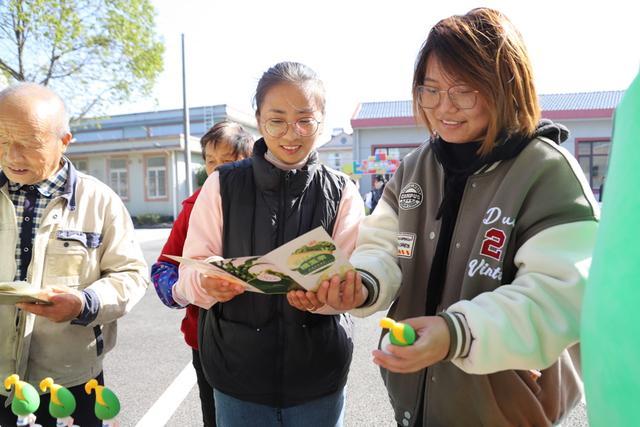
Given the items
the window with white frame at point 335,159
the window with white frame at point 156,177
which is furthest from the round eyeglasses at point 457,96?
the window with white frame at point 335,159

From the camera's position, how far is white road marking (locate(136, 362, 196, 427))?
321 cm

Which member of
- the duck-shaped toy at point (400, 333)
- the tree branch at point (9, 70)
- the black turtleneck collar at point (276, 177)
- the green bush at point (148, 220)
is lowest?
the green bush at point (148, 220)

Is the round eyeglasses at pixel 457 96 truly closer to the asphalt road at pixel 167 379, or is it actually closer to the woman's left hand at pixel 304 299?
the woman's left hand at pixel 304 299

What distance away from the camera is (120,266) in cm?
200

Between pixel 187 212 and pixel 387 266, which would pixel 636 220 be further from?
pixel 187 212

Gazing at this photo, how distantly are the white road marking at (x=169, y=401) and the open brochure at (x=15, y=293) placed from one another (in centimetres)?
201

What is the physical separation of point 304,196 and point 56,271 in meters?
1.05

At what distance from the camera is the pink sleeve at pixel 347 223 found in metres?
1.79

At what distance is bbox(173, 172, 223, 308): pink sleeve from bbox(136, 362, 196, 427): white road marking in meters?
1.92

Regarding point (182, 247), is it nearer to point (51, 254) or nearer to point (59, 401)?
point (51, 254)

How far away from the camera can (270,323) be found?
1700 millimetres

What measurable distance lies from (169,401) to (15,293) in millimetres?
2319

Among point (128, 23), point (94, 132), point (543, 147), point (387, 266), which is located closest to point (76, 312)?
point (387, 266)

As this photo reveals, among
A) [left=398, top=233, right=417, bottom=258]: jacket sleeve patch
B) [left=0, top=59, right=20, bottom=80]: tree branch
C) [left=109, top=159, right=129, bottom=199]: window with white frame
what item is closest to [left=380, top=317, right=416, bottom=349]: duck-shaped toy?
[left=398, top=233, right=417, bottom=258]: jacket sleeve patch
